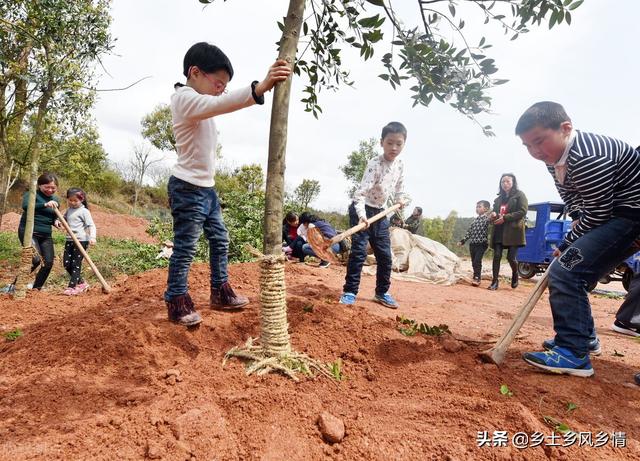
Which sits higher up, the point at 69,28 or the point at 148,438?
the point at 69,28

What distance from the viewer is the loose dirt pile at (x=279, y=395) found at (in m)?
1.29

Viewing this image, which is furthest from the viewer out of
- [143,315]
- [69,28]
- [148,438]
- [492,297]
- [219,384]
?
[492,297]

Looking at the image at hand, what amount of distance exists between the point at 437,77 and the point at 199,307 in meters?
2.47

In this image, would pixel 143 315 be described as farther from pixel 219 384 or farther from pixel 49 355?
pixel 219 384

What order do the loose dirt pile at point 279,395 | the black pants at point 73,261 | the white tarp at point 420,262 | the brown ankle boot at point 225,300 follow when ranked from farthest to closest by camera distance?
the white tarp at point 420,262 < the black pants at point 73,261 < the brown ankle boot at point 225,300 < the loose dirt pile at point 279,395

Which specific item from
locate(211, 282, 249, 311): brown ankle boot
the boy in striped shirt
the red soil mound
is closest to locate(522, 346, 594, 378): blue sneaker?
the boy in striped shirt

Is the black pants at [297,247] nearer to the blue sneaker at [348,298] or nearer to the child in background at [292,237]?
the child in background at [292,237]

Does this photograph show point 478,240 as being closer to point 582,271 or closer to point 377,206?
point 377,206

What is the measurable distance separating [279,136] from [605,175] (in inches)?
69.4

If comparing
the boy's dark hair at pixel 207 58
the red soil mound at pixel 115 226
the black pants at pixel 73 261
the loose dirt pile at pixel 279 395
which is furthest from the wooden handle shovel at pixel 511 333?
the red soil mound at pixel 115 226

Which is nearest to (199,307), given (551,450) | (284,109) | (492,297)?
(284,109)

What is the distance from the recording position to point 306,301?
3.07m

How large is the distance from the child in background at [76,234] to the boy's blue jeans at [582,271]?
5.04m

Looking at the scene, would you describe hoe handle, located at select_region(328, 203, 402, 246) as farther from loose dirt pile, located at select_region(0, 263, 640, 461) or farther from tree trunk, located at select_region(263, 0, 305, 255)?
tree trunk, located at select_region(263, 0, 305, 255)
